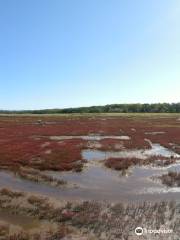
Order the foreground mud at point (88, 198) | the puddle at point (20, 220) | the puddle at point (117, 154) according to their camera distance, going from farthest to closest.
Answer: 1. the puddle at point (117, 154)
2. the puddle at point (20, 220)
3. the foreground mud at point (88, 198)

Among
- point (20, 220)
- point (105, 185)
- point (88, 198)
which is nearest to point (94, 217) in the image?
point (88, 198)

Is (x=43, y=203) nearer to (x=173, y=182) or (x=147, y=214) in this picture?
(x=147, y=214)

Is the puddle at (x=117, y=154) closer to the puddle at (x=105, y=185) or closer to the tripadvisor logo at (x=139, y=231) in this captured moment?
the puddle at (x=105, y=185)

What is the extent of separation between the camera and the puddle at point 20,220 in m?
10.7

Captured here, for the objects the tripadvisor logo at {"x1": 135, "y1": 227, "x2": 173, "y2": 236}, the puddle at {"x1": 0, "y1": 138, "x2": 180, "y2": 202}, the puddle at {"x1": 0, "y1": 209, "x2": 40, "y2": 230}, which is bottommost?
the puddle at {"x1": 0, "y1": 138, "x2": 180, "y2": 202}

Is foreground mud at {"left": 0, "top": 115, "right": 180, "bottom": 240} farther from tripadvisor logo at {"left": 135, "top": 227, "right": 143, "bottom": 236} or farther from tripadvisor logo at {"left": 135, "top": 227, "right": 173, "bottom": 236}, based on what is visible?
tripadvisor logo at {"left": 135, "top": 227, "right": 143, "bottom": 236}

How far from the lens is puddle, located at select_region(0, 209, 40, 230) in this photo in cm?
1065

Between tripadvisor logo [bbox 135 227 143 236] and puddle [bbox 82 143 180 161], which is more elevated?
tripadvisor logo [bbox 135 227 143 236]

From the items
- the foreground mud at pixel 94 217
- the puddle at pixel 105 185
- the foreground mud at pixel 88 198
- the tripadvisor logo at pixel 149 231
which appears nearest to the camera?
the foreground mud at pixel 94 217

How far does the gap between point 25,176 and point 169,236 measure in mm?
12558

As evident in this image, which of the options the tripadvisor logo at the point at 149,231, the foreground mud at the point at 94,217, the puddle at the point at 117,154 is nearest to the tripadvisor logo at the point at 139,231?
the tripadvisor logo at the point at 149,231

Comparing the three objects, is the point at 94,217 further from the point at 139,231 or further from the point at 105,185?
the point at 105,185

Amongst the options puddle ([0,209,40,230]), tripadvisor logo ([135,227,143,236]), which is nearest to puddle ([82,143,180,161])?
puddle ([0,209,40,230])

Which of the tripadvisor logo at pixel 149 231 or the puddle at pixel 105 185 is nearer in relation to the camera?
the tripadvisor logo at pixel 149 231
